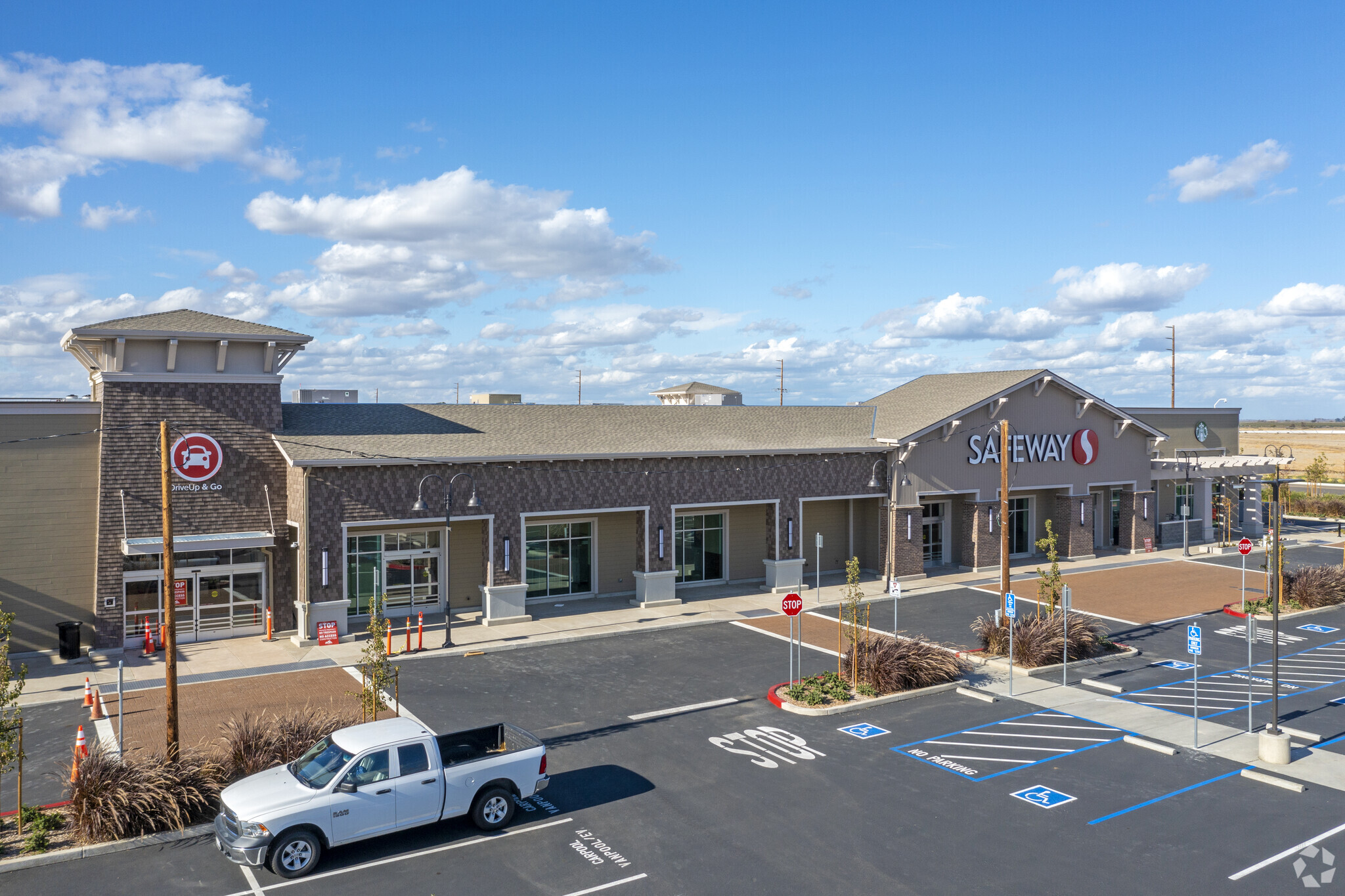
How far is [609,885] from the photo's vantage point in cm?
1259

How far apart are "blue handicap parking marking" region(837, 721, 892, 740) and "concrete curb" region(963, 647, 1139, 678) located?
586 cm

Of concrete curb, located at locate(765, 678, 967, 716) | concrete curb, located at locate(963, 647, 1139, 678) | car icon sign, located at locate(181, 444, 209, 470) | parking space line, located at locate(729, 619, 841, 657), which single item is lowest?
concrete curb, located at locate(765, 678, 967, 716)

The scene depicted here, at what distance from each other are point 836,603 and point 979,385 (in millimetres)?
14285

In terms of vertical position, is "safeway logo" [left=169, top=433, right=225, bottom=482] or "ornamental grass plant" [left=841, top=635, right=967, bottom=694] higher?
"safeway logo" [left=169, top=433, right=225, bottom=482]

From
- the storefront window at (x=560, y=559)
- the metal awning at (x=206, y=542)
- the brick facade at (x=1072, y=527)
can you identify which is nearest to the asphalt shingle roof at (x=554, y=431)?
the metal awning at (x=206, y=542)

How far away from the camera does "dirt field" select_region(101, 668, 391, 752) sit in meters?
18.9

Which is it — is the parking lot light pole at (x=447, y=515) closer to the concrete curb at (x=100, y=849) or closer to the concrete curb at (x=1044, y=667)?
the concrete curb at (x=100, y=849)

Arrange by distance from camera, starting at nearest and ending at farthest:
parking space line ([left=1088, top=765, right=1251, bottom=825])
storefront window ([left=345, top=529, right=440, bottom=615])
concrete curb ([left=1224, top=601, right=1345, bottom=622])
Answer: parking space line ([left=1088, top=765, right=1251, bottom=825]), storefront window ([left=345, top=529, right=440, bottom=615]), concrete curb ([left=1224, top=601, right=1345, bottom=622])

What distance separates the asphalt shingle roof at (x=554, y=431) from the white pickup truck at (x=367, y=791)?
47.1ft

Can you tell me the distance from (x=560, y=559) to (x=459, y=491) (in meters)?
5.63

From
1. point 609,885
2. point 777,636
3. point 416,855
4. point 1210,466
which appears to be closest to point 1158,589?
point 1210,466

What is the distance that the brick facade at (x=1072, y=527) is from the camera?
4278 cm

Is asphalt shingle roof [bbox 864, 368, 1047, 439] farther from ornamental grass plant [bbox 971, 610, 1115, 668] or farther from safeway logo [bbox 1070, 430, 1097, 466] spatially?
ornamental grass plant [bbox 971, 610, 1115, 668]

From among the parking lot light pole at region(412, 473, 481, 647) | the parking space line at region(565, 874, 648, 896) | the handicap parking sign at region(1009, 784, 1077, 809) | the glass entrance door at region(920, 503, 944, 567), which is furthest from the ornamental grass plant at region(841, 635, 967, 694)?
the glass entrance door at region(920, 503, 944, 567)
